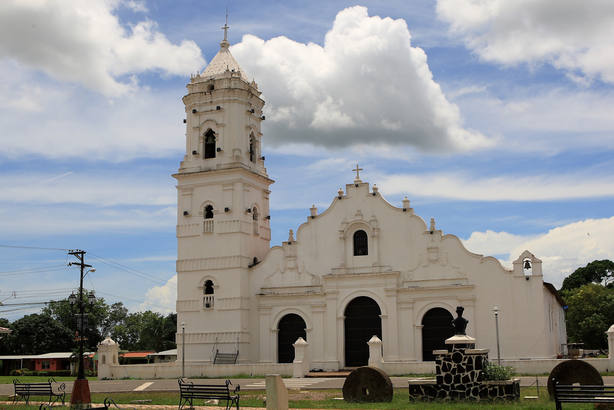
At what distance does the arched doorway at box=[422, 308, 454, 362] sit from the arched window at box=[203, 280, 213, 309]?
12252 millimetres

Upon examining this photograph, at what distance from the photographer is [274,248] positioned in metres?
41.1

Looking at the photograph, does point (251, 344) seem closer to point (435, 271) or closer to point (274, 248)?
point (274, 248)

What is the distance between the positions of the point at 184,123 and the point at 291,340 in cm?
1489

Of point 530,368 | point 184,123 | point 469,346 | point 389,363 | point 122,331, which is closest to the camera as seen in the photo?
point 469,346

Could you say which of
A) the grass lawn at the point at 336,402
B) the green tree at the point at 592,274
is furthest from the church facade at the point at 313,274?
the green tree at the point at 592,274

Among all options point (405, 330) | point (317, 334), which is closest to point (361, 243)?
point (405, 330)

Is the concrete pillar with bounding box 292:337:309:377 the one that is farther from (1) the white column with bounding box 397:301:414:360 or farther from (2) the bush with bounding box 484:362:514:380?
(2) the bush with bounding box 484:362:514:380

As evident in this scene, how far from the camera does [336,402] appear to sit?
806 inches

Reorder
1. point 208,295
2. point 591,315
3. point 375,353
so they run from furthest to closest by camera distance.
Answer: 1. point 591,315
2. point 208,295
3. point 375,353

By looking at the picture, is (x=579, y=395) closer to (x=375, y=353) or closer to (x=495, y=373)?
(x=495, y=373)

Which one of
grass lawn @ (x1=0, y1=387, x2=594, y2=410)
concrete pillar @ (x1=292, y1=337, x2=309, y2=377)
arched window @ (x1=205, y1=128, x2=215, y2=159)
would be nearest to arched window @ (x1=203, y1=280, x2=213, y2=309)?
concrete pillar @ (x1=292, y1=337, x2=309, y2=377)

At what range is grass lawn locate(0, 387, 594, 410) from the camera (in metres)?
17.7

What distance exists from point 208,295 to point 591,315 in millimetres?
40394

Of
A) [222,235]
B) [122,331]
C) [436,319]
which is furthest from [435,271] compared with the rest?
[122,331]
